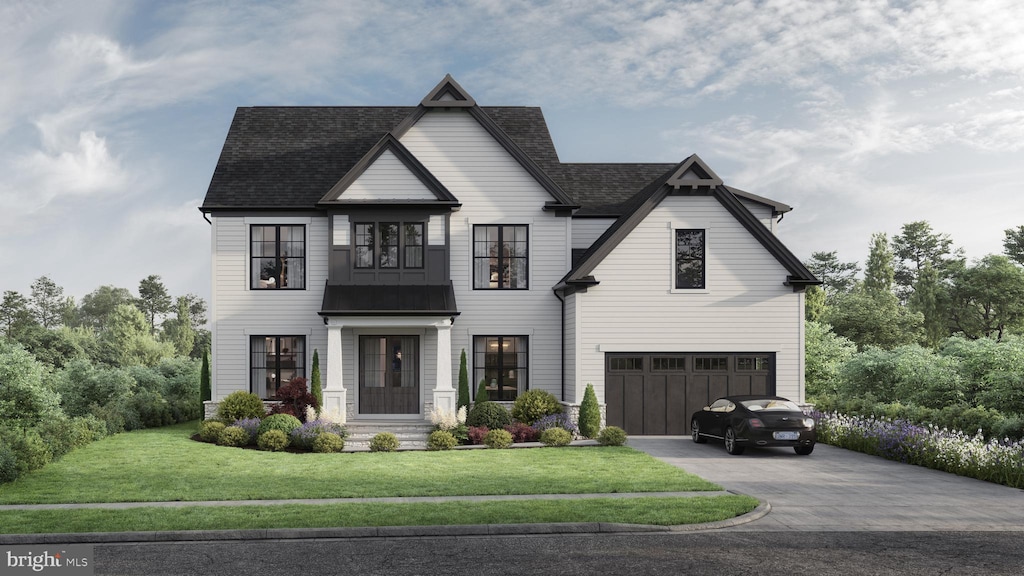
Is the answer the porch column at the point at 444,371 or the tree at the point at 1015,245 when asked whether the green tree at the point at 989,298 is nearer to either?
the tree at the point at 1015,245

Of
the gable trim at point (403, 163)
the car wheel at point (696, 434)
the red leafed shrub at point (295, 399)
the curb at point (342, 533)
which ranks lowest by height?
the car wheel at point (696, 434)

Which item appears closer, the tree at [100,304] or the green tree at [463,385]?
the green tree at [463,385]

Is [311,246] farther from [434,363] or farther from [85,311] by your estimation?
[85,311]

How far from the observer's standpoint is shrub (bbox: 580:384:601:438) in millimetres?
20672

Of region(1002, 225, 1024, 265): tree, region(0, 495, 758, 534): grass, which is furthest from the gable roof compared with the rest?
region(1002, 225, 1024, 265): tree

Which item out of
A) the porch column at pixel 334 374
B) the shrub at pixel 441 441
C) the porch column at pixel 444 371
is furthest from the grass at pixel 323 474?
the porch column at pixel 444 371

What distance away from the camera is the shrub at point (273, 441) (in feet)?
62.8

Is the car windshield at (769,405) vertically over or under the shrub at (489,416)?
over

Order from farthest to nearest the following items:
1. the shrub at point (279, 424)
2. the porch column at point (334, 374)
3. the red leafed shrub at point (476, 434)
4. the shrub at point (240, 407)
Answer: the porch column at point (334, 374) < the shrub at point (240, 407) < the red leafed shrub at point (476, 434) < the shrub at point (279, 424)

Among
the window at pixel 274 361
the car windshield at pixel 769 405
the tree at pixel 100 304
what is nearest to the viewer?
the car windshield at pixel 769 405

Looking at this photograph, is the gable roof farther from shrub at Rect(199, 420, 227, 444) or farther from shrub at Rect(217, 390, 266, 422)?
shrub at Rect(199, 420, 227, 444)

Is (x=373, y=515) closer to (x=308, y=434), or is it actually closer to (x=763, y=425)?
(x=308, y=434)

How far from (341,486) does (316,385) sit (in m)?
9.57

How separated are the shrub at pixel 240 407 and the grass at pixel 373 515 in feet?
33.2
